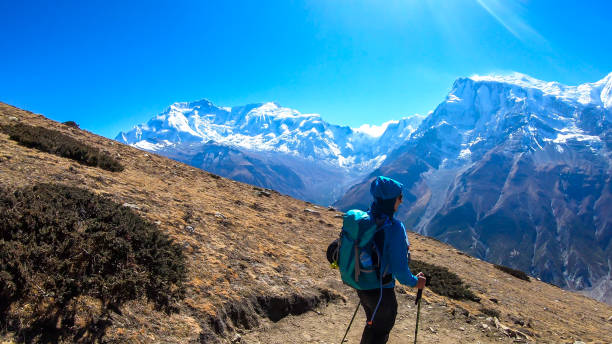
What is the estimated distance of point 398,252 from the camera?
19.8 ft

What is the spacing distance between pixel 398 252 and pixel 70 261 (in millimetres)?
6590

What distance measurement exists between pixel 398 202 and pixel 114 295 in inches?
244

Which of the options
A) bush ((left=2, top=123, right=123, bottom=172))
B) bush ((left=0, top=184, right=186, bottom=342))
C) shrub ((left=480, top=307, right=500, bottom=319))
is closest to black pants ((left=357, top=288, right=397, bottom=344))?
bush ((left=0, top=184, right=186, bottom=342))

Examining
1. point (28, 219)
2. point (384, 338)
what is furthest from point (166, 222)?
point (384, 338)

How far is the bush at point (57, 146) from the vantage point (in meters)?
14.4

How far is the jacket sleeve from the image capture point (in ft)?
19.8

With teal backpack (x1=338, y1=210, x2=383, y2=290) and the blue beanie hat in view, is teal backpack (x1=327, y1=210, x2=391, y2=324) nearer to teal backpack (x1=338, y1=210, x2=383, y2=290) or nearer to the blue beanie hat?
teal backpack (x1=338, y1=210, x2=383, y2=290)

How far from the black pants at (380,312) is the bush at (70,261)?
4.50 metres

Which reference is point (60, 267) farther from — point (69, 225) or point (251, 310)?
point (251, 310)

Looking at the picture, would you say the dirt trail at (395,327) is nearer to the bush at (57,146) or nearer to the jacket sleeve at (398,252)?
the jacket sleeve at (398,252)

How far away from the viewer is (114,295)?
22.5 feet

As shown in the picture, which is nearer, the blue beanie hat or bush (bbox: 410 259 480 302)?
the blue beanie hat

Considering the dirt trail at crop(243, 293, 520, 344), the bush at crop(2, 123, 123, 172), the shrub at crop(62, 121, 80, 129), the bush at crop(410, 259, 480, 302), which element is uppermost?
the shrub at crop(62, 121, 80, 129)

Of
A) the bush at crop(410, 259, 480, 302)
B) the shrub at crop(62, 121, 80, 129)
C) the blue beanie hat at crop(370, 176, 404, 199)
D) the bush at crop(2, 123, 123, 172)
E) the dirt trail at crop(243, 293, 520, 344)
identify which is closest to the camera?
the blue beanie hat at crop(370, 176, 404, 199)
